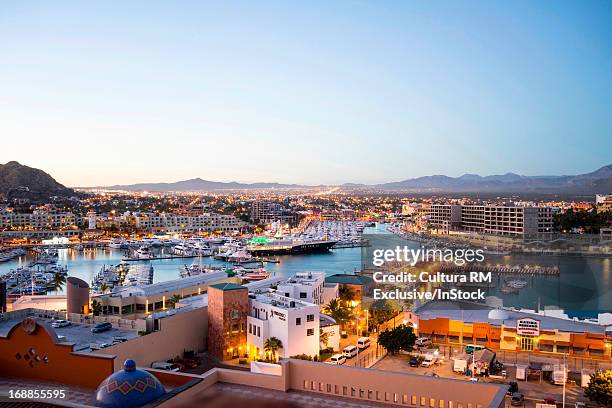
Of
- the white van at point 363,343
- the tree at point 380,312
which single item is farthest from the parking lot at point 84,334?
the tree at point 380,312

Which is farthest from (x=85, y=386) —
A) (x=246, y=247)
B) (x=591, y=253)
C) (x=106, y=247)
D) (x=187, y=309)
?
(x=106, y=247)

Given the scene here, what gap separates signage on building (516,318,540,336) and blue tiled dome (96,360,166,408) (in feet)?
27.2

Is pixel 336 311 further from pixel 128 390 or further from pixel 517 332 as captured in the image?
pixel 128 390

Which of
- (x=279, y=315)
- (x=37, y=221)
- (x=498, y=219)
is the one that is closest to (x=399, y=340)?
(x=279, y=315)

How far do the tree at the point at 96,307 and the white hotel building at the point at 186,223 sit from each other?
137ft

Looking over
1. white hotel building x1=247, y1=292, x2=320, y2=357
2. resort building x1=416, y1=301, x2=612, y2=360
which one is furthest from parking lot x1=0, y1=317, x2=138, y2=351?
resort building x1=416, y1=301, x2=612, y2=360

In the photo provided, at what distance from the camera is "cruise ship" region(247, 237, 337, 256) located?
3712 cm

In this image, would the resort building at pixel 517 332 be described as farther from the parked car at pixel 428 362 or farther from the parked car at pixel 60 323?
the parked car at pixel 60 323

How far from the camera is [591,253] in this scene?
24.1 m

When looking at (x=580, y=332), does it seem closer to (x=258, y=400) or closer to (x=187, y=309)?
(x=187, y=309)

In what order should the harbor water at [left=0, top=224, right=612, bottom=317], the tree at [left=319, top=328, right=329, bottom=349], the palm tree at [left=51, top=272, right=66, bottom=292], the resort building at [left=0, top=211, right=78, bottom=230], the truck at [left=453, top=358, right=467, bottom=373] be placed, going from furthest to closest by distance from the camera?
the resort building at [left=0, top=211, right=78, bottom=230] → the palm tree at [left=51, top=272, right=66, bottom=292] → the harbor water at [left=0, top=224, right=612, bottom=317] → the tree at [left=319, top=328, right=329, bottom=349] → the truck at [left=453, top=358, right=467, bottom=373]

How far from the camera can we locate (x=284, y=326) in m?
9.35

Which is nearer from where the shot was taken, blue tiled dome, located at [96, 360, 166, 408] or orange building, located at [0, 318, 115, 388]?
blue tiled dome, located at [96, 360, 166, 408]

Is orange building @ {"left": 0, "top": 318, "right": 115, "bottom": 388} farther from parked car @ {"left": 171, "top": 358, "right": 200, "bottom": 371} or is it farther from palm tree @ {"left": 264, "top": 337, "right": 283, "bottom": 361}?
palm tree @ {"left": 264, "top": 337, "right": 283, "bottom": 361}
